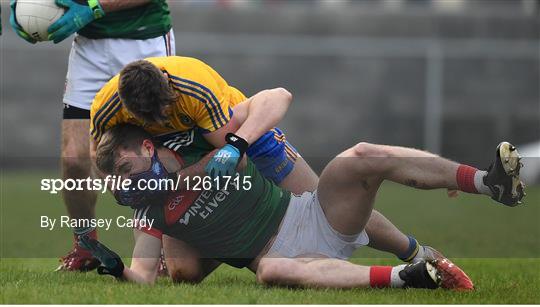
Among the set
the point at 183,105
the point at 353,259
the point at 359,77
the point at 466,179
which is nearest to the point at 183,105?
the point at 183,105

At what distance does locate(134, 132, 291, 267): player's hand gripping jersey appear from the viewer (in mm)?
5957

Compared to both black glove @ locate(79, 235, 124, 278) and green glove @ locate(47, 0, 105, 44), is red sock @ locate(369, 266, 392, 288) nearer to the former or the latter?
black glove @ locate(79, 235, 124, 278)

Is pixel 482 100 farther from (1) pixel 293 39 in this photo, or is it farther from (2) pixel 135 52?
(2) pixel 135 52

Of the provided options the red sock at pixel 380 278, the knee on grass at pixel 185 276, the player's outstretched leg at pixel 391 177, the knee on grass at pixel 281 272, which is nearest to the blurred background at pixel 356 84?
the knee on grass at pixel 185 276

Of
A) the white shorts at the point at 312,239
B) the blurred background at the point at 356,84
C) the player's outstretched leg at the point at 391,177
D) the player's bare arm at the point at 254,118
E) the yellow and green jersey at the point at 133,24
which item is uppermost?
the yellow and green jersey at the point at 133,24

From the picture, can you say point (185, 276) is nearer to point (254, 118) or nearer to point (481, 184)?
point (254, 118)

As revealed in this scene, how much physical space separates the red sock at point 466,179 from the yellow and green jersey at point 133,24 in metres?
2.89

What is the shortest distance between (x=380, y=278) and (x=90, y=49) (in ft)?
9.45

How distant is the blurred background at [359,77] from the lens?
19000 millimetres

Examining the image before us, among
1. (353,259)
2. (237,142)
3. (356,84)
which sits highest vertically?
(237,142)

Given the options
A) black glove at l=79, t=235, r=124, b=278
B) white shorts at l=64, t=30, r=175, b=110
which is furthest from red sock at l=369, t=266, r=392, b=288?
white shorts at l=64, t=30, r=175, b=110

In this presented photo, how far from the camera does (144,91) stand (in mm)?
5746

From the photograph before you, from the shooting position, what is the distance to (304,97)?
1911cm

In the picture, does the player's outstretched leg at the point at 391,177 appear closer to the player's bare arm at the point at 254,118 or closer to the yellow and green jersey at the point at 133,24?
the player's bare arm at the point at 254,118
